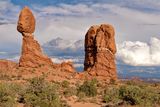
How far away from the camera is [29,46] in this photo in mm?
65562

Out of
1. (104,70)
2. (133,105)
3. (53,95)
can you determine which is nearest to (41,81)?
(53,95)

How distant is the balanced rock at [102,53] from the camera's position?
64.9 metres

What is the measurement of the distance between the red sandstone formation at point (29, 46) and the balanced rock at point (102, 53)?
659 centimetres

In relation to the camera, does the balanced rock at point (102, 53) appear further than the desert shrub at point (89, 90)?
Yes

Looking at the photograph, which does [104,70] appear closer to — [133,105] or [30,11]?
[30,11]

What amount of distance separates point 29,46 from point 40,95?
31.3m

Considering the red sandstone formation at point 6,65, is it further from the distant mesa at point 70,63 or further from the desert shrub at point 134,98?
the desert shrub at point 134,98

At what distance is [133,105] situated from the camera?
1375 inches

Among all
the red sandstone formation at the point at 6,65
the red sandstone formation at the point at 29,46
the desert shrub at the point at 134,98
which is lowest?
the desert shrub at the point at 134,98

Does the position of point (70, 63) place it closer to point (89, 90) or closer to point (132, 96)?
point (89, 90)

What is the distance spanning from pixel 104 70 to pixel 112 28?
22.7ft

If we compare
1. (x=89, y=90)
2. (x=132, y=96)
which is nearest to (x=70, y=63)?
(x=89, y=90)

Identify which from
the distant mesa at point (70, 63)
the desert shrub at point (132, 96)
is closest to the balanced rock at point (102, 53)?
the distant mesa at point (70, 63)

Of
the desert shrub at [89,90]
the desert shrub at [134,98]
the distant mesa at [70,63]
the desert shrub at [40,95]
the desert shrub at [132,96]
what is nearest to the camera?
the desert shrub at [40,95]
